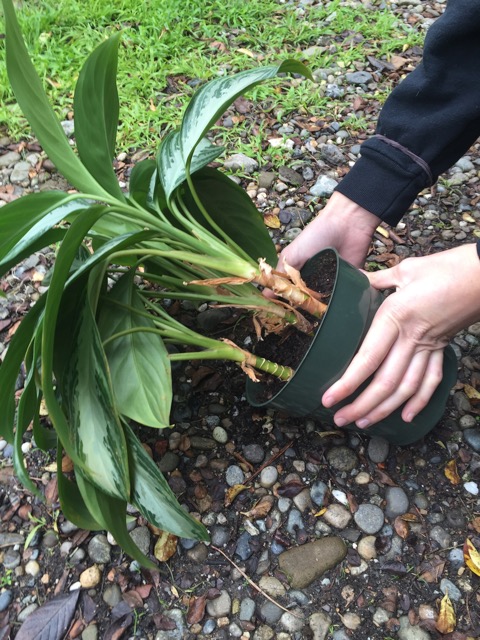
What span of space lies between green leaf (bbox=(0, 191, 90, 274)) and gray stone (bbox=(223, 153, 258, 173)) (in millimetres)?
814

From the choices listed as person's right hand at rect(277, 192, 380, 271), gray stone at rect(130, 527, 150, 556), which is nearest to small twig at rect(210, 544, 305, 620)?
gray stone at rect(130, 527, 150, 556)

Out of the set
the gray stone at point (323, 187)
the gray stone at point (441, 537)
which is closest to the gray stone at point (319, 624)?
the gray stone at point (441, 537)

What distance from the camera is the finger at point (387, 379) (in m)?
Result: 0.91

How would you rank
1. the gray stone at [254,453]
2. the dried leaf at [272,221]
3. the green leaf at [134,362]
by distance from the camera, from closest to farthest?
the green leaf at [134,362], the gray stone at [254,453], the dried leaf at [272,221]

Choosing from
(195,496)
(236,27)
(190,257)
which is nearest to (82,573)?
(195,496)

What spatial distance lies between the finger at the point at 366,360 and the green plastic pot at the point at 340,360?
1cm

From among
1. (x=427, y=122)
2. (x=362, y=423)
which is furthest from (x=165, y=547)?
(x=427, y=122)

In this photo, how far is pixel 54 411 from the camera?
74cm

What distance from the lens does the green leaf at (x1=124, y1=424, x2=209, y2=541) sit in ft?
2.70

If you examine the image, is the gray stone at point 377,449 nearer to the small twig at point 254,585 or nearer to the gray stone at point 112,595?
the small twig at point 254,585

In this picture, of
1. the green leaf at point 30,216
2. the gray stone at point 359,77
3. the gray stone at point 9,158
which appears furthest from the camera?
the gray stone at point 359,77

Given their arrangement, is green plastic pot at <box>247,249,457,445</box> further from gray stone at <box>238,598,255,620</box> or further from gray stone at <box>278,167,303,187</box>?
gray stone at <box>278,167,303,187</box>

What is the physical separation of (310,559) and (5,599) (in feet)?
1.65

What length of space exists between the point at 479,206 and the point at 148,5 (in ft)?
4.52
